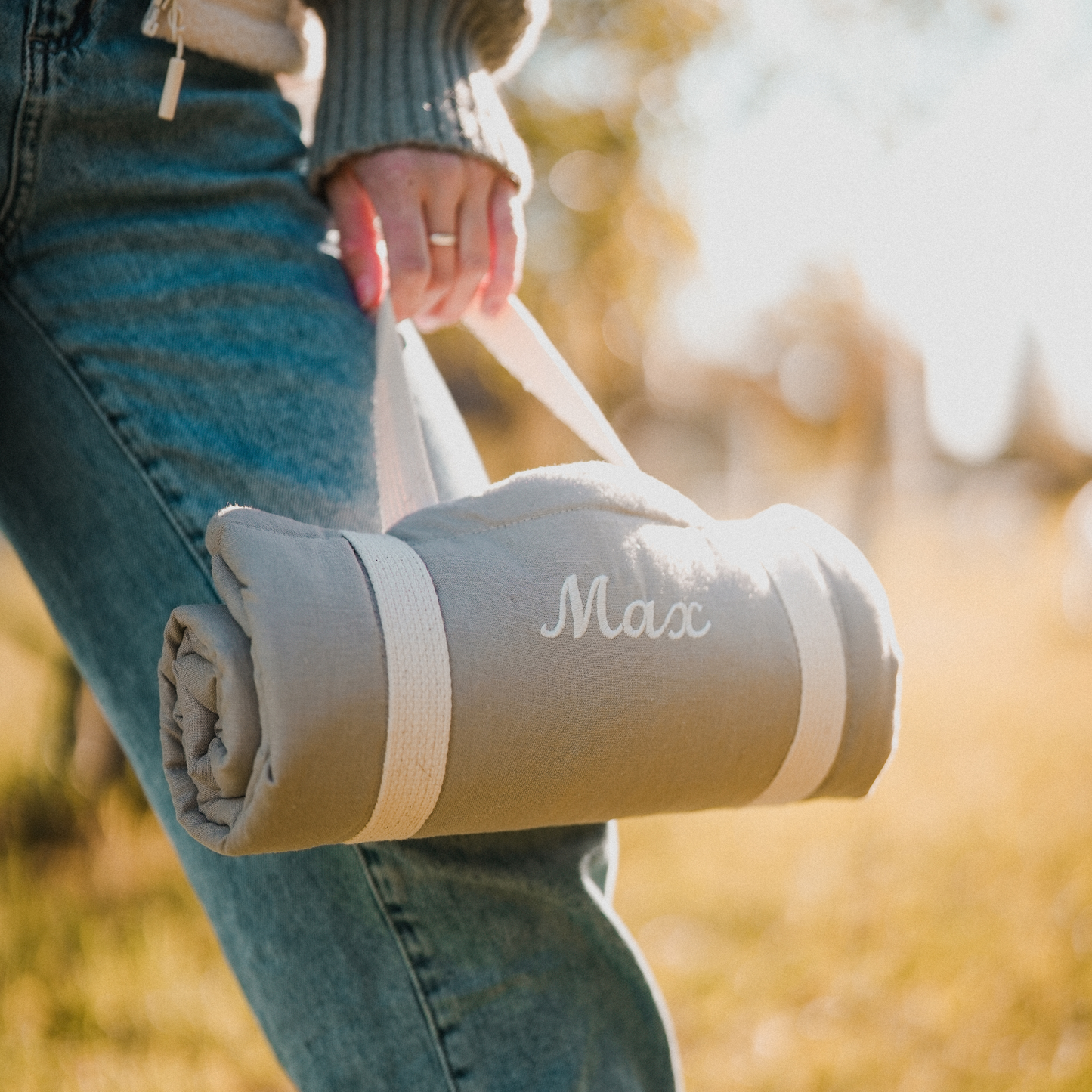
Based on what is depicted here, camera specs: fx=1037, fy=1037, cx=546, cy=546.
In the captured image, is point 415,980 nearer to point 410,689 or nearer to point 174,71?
point 410,689

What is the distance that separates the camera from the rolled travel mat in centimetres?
60

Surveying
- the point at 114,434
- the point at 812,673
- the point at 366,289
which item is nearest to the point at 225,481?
the point at 114,434

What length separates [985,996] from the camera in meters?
1.75

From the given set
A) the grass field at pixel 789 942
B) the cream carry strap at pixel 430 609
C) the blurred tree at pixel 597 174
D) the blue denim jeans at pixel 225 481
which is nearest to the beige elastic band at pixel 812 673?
the cream carry strap at pixel 430 609

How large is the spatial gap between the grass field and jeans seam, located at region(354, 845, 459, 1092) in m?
0.98

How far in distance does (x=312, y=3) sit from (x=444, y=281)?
0.96 ft

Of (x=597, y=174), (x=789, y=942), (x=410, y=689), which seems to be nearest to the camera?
(x=410, y=689)

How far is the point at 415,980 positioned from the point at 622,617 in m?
0.30

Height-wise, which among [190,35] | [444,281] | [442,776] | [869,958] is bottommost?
[869,958]

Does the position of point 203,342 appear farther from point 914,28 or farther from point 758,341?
point 758,341

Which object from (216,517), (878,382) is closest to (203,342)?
(216,517)

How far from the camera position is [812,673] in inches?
29.4

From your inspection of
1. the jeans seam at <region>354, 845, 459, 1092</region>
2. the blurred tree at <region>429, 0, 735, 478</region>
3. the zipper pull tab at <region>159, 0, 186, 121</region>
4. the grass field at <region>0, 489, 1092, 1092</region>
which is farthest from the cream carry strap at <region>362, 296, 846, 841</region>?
the blurred tree at <region>429, 0, 735, 478</region>

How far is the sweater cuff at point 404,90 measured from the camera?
33.7 inches
